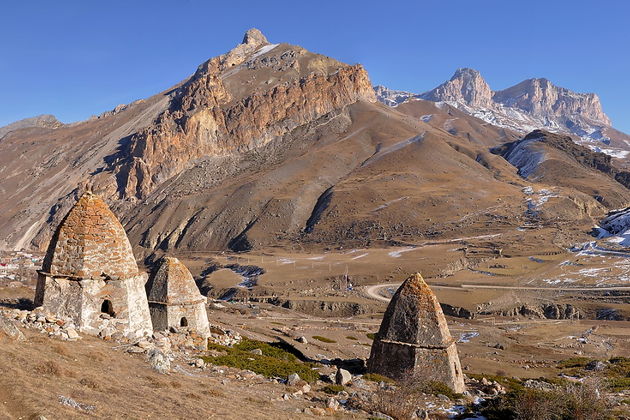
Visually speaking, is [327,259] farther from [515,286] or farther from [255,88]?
[255,88]

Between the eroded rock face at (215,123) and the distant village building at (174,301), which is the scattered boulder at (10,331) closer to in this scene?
the distant village building at (174,301)

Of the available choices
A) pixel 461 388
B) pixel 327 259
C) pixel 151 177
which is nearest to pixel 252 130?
pixel 151 177

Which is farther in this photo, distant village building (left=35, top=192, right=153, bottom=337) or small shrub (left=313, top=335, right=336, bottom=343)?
small shrub (left=313, top=335, right=336, bottom=343)

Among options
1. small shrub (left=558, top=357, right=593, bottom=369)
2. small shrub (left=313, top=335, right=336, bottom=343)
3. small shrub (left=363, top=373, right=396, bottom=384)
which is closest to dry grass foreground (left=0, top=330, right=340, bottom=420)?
small shrub (left=363, top=373, right=396, bottom=384)

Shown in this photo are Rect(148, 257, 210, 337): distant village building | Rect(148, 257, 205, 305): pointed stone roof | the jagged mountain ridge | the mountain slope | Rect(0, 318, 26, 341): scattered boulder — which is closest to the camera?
Rect(0, 318, 26, 341): scattered boulder

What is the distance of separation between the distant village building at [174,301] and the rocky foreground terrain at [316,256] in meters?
1.79

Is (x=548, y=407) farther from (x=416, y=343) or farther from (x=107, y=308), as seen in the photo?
(x=107, y=308)

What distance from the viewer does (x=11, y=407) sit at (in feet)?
30.4

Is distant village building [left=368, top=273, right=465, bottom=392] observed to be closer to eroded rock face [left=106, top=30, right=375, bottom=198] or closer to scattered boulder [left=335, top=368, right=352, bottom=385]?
scattered boulder [left=335, top=368, right=352, bottom=385]

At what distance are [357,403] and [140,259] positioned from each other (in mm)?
116162

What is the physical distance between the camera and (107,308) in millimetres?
17594

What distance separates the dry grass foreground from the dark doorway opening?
1343mm

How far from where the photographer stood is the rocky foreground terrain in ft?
49.7

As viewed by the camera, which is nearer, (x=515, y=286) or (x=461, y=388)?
(x=461, y=388)
